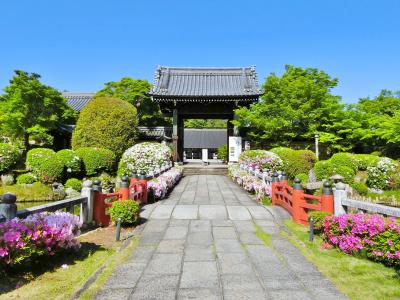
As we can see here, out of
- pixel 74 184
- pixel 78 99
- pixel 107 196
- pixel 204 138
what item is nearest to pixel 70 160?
pixel 74 184

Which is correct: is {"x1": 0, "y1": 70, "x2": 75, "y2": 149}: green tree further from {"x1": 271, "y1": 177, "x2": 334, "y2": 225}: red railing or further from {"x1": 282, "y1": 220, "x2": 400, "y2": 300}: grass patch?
{"x1": 282, "y1": 220, "x2": 400, "y2": 300}: grass patch

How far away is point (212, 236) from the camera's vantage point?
6.61 m

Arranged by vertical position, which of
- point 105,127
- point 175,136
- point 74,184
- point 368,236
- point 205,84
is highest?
point 205,84

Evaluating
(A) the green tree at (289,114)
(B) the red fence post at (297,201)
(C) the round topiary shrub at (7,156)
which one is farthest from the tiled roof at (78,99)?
(B) the red fence post at (297,201)

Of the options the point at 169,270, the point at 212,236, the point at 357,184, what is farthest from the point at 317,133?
the point at 169,270

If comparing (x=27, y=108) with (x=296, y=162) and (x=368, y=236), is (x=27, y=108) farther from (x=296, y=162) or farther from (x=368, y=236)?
(x=368, y=236)

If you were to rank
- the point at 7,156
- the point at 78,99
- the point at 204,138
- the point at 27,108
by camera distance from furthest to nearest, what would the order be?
the point at 204,138
the point at 78,99
the point at 27,108
the point at 7,156

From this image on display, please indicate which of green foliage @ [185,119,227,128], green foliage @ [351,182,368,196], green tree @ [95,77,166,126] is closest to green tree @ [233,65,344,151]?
green foliage @ [351,182,368,196]

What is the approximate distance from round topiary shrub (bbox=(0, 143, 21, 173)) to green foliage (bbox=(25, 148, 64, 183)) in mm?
1691

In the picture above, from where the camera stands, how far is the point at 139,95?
28.0 m

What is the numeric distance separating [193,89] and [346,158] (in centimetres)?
1125

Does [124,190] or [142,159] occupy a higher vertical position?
[142,159]

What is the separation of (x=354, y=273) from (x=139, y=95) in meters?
25.5

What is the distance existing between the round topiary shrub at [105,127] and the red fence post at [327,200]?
1423 cm
